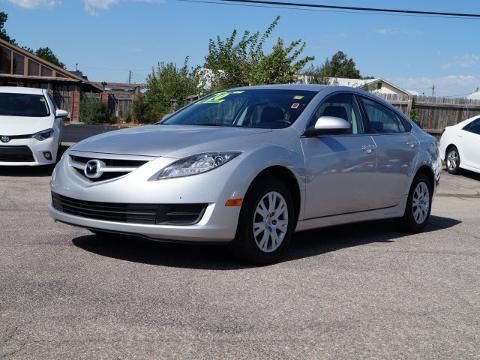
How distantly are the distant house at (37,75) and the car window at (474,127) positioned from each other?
98.9 ft

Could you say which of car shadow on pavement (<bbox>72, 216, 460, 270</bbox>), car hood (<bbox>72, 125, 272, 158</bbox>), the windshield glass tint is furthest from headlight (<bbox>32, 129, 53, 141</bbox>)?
car hood (<bbox>72, 125, 272, 158</bbox>)

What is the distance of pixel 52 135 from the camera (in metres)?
12.0

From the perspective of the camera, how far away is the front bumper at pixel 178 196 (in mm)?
5277

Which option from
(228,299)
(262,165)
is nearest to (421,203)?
(262,165)

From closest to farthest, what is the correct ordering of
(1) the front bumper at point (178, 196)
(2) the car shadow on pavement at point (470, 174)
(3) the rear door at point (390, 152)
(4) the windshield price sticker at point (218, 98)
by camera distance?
(1) the front bumper at point (178, 196), (4) the windshield price sticker at point (218, 98), (3) the rear door at point (390, 152), (2) the car shadow on pavement at point (470, 174)

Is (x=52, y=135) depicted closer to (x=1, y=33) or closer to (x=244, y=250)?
(x=244, y=250)

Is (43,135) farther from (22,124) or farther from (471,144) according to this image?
(471,144)

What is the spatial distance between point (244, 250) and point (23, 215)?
10.7ft

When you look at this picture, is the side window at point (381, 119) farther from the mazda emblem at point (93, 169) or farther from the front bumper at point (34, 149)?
the front bumper at point (34, 149)

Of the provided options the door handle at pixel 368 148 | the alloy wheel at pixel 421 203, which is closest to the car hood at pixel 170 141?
the door handle at pixel 368 148

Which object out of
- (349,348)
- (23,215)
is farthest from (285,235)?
(23,215)

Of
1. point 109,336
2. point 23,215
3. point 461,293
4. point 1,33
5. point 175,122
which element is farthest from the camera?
point 1,33

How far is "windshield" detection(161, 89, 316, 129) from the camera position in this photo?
6.45 metres

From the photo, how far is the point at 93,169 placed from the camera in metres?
5.57
